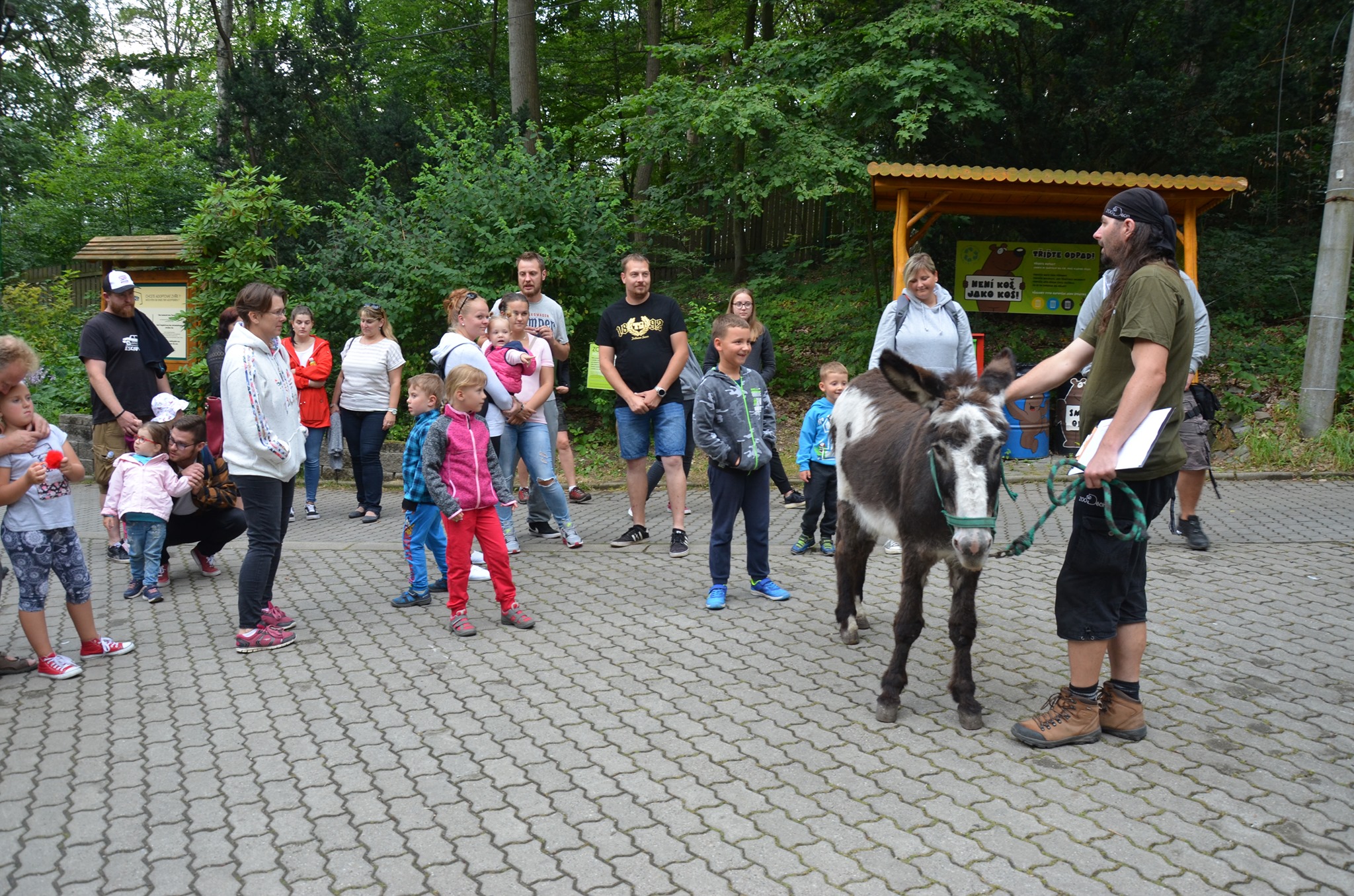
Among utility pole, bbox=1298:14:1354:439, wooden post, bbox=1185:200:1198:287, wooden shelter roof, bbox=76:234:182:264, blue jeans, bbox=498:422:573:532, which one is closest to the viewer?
blue jeans, bbox=498:422:573:532

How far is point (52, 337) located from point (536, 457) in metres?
11.9

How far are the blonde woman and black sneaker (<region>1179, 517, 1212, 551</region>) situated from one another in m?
6.97

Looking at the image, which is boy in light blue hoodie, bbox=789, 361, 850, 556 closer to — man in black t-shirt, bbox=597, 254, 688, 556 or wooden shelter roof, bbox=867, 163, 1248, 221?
man in black t-shirt, bbox=597, 254, 688, 556

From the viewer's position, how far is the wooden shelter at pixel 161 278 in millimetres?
12820

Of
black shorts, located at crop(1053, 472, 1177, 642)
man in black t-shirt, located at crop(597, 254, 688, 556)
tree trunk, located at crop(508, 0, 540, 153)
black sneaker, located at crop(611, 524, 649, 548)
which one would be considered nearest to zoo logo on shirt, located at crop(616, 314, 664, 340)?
man in black t-shirt, located at crop(597, 254, 688, 556)

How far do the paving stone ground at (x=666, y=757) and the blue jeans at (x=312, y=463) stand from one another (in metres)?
2.84

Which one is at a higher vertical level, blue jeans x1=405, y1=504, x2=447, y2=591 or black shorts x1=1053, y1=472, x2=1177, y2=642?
black shorts x1=1053, y1=472, x2=1177, y2=642

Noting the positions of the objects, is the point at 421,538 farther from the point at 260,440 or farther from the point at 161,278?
the point at 161,278

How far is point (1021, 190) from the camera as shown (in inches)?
460

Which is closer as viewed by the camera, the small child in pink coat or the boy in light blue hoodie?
the boy in light blue hoodie

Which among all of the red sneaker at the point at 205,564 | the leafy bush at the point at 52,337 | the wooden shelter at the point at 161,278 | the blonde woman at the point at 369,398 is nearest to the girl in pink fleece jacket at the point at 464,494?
the red sneaker at the point at 205,564

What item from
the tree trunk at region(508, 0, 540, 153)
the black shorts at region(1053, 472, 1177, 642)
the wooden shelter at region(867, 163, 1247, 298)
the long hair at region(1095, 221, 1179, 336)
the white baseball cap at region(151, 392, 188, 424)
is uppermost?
the tree trunk at region(508, 0, 540, 153)

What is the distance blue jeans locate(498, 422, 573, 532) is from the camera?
25.4 feet

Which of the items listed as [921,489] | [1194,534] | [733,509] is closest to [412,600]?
[733,509]
